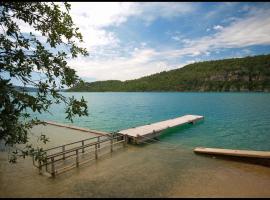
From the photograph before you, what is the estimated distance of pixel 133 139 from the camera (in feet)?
60.5

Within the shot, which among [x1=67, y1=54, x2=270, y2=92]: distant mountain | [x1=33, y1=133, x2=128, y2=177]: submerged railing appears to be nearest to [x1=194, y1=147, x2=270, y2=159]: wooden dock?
[x1=33, y1=133, x2=128, y2=177]: submerged railing

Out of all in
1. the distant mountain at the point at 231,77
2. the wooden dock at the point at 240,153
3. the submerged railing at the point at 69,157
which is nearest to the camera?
the submerged railing at the point at 69,157

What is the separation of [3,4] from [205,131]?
24.9 m

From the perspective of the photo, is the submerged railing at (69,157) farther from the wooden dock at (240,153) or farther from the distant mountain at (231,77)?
the distant mountain at (231,77)

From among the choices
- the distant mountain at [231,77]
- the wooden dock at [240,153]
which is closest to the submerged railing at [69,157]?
the wooden dock at [240,153]

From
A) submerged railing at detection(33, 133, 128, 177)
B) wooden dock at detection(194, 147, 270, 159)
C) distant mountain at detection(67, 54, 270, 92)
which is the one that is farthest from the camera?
distant mountain at detection(67, 54, 270, 92)

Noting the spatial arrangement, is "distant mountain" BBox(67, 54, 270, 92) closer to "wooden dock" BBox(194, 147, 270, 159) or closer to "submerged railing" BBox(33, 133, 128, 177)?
"wooden dock" BBox(194, 147, 270, 159)

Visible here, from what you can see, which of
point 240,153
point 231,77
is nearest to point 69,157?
point 240,153

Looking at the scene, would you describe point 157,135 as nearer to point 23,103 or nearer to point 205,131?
point 205,131

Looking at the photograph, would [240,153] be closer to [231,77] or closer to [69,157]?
[69,157]

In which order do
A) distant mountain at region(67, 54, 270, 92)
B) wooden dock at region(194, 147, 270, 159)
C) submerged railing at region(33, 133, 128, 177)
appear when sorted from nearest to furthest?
submerged railing at region(33, 133, 128, 177) → wooden dock at region(194, 147, 270, 159) → distant mountain at region(67, 54, 270, 92)

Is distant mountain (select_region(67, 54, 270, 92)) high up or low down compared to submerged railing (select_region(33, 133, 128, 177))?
up

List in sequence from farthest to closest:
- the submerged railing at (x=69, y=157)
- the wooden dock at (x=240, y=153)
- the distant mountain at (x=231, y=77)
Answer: the distant mountain at (x=231, y=77) → the wooden dock at (x=240, y=153) → the submerged railing at (x=69, y=157)

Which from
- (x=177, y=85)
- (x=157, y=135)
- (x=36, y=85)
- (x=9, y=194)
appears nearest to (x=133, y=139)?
(x=157, y=135)
